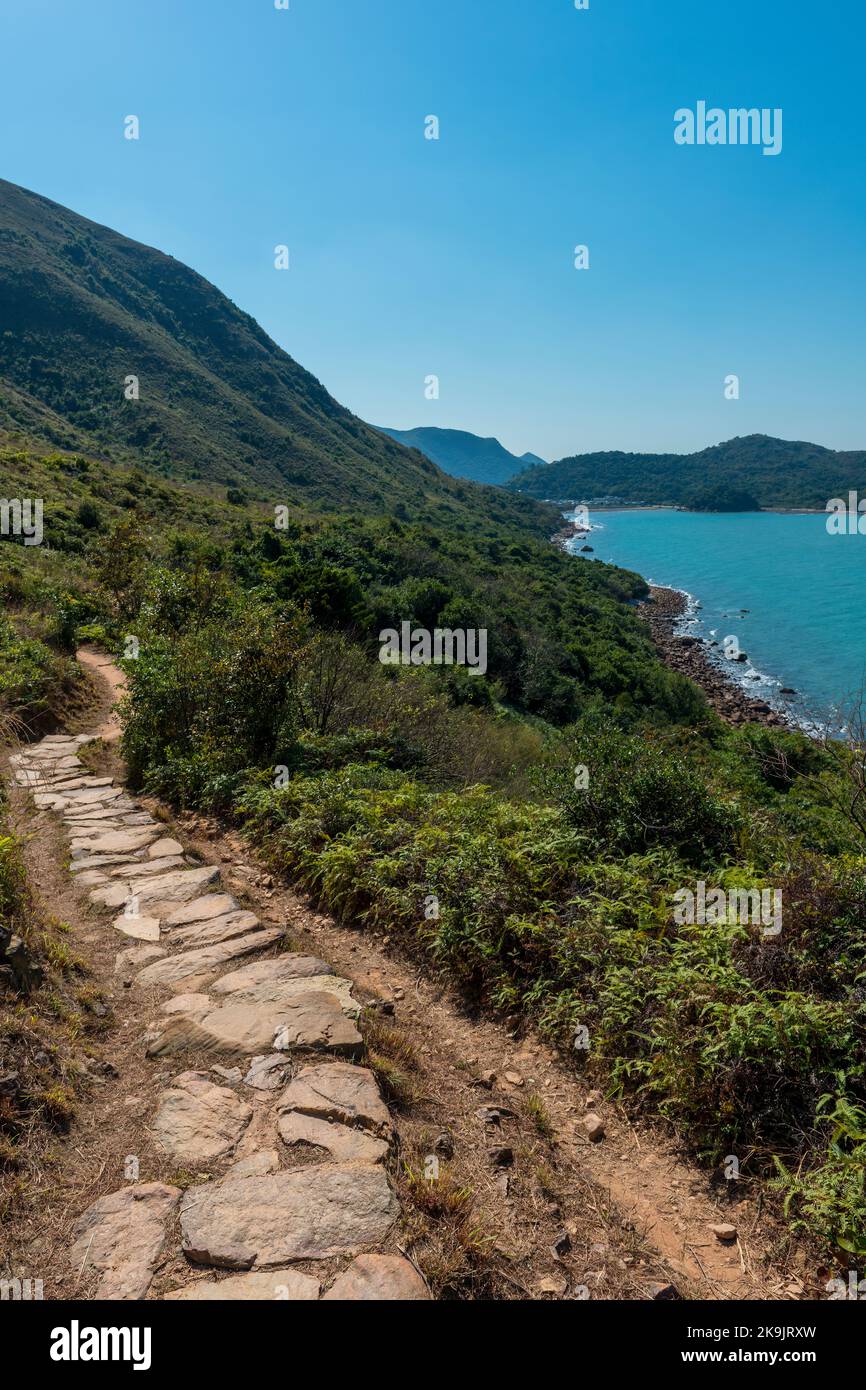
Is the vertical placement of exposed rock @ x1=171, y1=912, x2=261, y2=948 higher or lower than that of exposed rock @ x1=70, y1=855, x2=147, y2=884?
lower

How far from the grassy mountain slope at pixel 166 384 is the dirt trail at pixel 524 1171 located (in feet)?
190

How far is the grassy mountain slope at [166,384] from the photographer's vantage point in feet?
216

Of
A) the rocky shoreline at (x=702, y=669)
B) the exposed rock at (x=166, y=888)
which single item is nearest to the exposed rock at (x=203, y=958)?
the exposed rock at (x=166, y=888)

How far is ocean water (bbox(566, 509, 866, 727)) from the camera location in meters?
42.4

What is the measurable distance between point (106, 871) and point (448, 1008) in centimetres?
297

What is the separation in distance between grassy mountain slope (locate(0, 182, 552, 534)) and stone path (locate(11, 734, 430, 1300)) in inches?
2221

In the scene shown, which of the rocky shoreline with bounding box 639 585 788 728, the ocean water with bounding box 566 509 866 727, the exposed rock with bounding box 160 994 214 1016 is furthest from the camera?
the ocean water with bounding box 566 509 866 727

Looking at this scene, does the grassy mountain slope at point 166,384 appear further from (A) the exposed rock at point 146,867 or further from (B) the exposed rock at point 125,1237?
(B) the exposed rock at point 125,1237

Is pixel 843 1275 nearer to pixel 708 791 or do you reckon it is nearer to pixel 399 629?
pixel 708 791

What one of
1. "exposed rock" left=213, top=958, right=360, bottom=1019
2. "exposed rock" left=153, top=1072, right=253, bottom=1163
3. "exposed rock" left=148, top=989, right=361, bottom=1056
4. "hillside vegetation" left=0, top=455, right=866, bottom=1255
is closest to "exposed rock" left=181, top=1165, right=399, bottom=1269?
"exposed rock" left=153, top=1072, right=253, bottom=1163

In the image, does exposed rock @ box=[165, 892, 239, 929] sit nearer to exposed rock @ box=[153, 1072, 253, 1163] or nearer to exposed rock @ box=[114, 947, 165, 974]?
exposed rock @ box=[114, 947, 165, 974]

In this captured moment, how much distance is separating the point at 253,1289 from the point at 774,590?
81.2 meters

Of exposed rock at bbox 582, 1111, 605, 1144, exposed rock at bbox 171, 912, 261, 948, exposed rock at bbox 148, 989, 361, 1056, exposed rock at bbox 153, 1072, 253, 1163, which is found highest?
exposed rock at bbox 171, 912, 261, 948

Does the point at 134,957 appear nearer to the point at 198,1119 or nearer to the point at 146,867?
the point at 146,867
